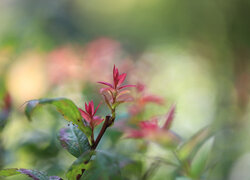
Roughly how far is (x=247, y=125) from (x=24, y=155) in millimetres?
1120

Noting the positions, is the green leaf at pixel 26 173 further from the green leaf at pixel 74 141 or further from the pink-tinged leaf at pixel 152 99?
the pink-tinged leaf at pixel 152 99

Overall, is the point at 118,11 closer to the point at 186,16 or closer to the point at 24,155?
the point at 186,16

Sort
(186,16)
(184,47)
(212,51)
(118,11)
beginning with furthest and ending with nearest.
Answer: (118,11)
(186,16)
(184,47)
(212,51)

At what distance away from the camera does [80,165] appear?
0.32 metres

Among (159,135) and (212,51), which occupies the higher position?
(212,51)

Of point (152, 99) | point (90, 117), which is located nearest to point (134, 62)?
point (152, 99)

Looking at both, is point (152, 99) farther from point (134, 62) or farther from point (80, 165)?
point (134, 62)

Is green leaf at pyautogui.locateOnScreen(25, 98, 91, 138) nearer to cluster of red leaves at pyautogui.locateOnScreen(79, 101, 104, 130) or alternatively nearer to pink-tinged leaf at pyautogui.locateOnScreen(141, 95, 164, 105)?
cluster of red leaves at pyautogui.locateOnScreen(79, 101, 104, 130)

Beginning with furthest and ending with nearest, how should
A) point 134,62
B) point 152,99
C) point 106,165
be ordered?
point 134,62
point 152,99
point 106,165

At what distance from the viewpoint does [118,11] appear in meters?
3.36

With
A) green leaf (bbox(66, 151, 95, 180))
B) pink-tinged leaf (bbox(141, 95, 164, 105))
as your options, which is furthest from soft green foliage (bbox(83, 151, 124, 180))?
pink-tinged leaf (bbox(141, 95, 164, 105))

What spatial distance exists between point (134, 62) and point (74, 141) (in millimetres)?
1102

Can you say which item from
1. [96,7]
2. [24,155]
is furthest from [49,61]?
[96,7]

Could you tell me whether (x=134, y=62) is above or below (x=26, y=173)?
above
